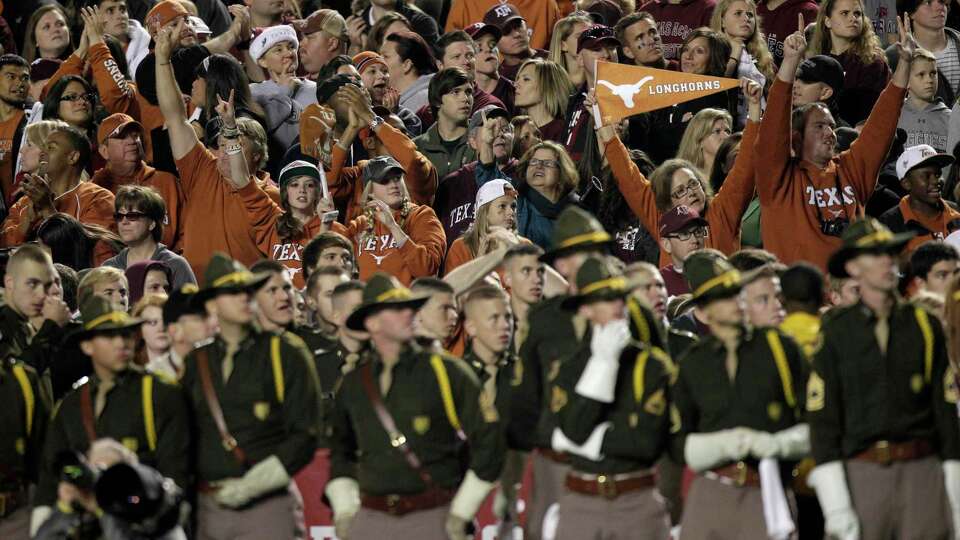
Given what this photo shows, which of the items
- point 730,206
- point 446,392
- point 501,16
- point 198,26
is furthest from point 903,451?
point 198,26

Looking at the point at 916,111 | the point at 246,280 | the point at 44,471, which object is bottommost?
the point at 916,111

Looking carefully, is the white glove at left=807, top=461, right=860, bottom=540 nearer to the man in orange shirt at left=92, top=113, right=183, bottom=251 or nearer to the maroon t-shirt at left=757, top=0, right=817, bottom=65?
the man in orange shirt at left=92, top=113, right=183, bottom=251

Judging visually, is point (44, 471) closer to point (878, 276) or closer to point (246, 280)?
point (246, 280)

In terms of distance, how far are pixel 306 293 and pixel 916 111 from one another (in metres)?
5.52

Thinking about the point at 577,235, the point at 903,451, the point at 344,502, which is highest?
the point at 577,235

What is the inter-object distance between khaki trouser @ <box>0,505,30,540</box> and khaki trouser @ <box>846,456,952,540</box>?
3971mm

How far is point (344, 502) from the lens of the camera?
899 centimetres

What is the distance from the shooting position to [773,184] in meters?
11.9

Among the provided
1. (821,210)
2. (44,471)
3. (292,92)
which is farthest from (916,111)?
(44,471)

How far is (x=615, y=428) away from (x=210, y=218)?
4806mm

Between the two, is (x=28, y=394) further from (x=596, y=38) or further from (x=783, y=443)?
(x=596, y=38)

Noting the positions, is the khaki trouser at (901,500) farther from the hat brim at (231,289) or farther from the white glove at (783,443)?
the hat brim at (231,289)

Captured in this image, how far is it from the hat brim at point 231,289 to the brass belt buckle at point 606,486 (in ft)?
6.39

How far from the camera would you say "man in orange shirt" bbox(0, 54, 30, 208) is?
14.4m
